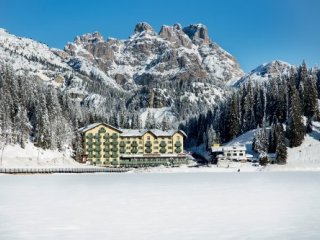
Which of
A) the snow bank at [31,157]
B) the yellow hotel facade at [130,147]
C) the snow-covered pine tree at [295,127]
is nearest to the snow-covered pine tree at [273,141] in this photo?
the snow-covered pine tree at [295,127]

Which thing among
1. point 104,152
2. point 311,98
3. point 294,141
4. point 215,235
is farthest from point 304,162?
point 215,235

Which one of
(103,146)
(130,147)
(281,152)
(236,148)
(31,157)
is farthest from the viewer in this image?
(130,147)

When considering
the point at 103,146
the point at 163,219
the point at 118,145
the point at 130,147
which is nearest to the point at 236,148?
the point at 130,147

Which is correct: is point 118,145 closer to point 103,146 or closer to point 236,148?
point 103,146

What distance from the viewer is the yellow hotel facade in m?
162

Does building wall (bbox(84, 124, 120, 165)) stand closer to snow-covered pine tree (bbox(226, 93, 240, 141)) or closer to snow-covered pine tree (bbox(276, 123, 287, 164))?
snow-covered pine tree (bbox(226, 93, 240, 141))

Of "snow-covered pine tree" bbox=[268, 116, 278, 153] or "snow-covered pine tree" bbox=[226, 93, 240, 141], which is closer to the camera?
"snow-covered pine tree" bbox=[268, 116, 278, 153]

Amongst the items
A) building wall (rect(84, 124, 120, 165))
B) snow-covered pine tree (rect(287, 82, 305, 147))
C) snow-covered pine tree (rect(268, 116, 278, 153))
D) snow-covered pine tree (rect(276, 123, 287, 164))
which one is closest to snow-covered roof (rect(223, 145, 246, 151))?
snow-covered pine tree (rect(268, 116, 278, 153))

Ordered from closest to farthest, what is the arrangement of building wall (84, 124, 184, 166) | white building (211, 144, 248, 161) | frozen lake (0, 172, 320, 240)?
frozen lake (0, 172, 320, 240)
white building (211, 144, 248, 161)
building wall (84, 124, 184, 166)

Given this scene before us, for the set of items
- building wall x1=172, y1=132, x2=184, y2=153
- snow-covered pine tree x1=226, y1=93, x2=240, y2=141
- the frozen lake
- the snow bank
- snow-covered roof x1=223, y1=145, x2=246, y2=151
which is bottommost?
the frozen lake

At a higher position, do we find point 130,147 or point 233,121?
point 233,121

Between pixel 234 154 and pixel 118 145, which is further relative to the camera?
pixel 118 145

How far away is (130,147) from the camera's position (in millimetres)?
168000

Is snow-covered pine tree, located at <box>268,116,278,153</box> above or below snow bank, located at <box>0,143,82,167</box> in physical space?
above
